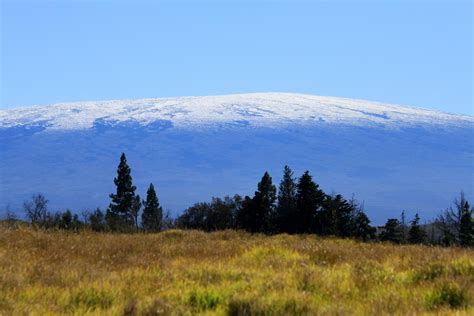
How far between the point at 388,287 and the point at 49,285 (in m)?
4.82

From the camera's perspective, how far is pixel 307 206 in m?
60.2

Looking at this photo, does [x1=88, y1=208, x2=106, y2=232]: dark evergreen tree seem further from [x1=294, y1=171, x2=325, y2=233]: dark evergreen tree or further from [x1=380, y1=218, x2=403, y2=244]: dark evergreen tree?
[x1=380, y1=218, x2=403, y2=244]: dark evergreen tree

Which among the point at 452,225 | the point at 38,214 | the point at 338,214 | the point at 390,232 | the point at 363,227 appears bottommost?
the point at 390,232

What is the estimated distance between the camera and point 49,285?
863 centimetres

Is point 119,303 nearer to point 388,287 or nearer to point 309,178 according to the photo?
point 388,287

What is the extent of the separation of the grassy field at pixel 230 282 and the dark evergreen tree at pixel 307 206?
47.5 metres

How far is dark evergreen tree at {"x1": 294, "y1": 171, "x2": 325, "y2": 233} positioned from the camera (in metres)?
60.1

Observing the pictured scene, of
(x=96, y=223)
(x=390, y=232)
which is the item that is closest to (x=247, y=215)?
(x=390, y=232)

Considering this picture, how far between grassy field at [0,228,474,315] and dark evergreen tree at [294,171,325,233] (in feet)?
156

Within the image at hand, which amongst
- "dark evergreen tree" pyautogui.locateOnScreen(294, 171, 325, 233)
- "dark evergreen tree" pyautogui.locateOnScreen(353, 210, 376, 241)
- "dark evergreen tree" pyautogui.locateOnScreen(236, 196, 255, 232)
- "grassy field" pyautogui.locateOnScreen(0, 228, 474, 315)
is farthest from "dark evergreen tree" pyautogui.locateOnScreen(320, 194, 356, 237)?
"grassy field" pyautogui.locateOnScreen(0, 228, 474, 315)

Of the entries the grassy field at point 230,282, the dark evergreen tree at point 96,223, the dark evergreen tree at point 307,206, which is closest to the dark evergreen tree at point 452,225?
the dark evergreen tree at point 307,206

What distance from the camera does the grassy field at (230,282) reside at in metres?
7.29

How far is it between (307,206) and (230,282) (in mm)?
51772

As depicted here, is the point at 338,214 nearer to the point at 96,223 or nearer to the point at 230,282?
the point at 96,223
